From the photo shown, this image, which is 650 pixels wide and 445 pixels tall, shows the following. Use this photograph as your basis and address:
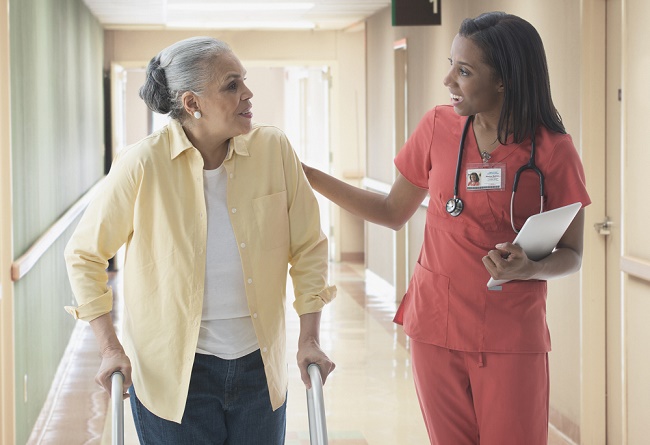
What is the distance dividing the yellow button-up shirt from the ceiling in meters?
6.67

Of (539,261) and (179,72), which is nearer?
(179,72)

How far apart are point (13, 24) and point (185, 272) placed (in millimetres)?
2837

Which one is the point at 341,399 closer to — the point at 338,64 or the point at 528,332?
the point at 528,332

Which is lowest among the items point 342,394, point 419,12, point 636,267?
point 342,394

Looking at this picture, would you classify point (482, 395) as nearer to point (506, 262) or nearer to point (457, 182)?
point (506, 262)

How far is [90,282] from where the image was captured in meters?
1.91

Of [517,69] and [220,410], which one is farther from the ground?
[517,69]

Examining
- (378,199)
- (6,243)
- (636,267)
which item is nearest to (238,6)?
(6,243)

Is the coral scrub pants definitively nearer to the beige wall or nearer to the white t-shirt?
the white t-shirt

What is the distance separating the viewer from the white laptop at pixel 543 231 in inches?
76.1

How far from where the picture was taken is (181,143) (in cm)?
195

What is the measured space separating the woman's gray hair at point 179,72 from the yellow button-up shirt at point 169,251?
57 mm

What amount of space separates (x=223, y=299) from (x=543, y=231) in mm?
710

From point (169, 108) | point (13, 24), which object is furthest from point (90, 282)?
point (13, 24)
